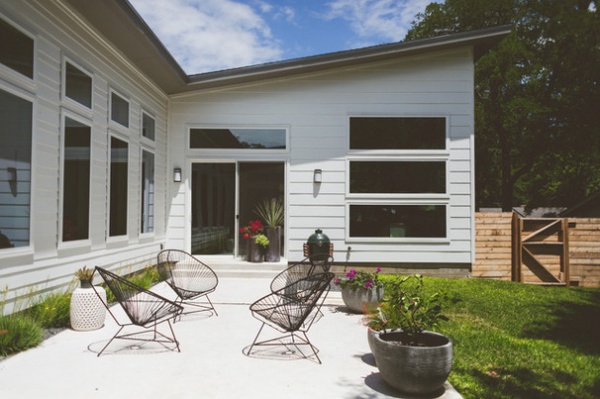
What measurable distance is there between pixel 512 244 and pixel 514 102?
11004 millimetres

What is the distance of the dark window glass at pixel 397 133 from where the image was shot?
29.6 ft

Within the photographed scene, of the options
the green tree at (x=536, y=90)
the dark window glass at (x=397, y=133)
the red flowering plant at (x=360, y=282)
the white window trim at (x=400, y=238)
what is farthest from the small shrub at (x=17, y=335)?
the green tree at (x=536, y=90)

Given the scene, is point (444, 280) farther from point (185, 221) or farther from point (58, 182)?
point (58, 182)

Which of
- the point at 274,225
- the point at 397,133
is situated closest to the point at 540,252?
the point at 397,133

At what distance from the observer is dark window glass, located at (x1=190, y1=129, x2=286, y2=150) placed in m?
9.03

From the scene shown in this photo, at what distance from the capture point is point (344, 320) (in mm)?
5461

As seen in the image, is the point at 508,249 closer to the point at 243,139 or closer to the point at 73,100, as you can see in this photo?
the point at 243,139

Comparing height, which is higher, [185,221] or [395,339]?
[185,221]

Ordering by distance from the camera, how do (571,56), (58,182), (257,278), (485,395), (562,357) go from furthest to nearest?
(571,56)
(257,278)
(58,182)
(562,357)
(485,395)

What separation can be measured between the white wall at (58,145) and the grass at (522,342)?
4.18 metres

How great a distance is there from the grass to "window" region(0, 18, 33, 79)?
15.0 feet

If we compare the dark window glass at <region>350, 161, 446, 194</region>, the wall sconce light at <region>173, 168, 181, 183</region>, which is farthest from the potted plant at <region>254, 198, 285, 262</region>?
the wall sconce light at <region>173, 168, 181, 183</region>

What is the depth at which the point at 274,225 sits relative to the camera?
349 inches

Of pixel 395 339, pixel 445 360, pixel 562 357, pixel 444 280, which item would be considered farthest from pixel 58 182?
pixel 444 280
